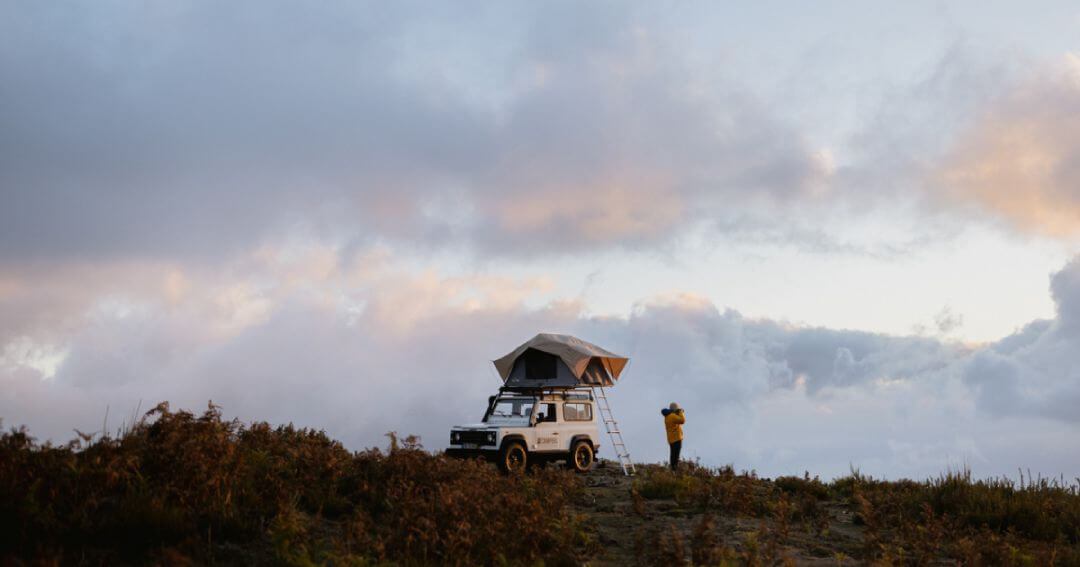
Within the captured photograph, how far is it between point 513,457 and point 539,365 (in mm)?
3393

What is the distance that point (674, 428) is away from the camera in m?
21.7

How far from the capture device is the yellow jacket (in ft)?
70.9

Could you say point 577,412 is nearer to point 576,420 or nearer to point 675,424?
point 576,420

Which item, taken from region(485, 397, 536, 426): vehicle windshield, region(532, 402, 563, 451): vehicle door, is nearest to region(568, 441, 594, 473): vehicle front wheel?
region(532, 402, 563, 451): vehicle door

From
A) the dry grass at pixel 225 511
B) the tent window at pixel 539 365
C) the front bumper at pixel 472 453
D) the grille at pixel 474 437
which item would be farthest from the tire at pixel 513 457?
the dry grass at pixel 225 511

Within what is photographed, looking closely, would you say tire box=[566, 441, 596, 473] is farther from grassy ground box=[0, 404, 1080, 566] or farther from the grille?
grassy ground box=[0, 404, 1080, 566]

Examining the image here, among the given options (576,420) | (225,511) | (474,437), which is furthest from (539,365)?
(225,511)

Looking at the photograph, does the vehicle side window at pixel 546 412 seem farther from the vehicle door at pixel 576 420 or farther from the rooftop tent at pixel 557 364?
the rooftop tent at pixel 557 364

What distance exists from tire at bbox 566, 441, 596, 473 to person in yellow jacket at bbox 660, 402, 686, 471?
211 centimetres

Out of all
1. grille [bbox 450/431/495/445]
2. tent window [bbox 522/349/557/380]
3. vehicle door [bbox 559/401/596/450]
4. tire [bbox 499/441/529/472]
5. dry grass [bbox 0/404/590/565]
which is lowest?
dry grass [bbox 0/404/590/565]

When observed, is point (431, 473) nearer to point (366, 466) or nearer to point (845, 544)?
point (366, 466)

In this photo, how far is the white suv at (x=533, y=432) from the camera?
1952 cm

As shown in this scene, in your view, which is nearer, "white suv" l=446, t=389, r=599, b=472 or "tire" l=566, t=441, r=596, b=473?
"white suv" l=446, t=389, r=599, b=472

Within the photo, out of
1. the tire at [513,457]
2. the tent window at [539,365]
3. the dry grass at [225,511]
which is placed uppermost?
the tent window at [539,365]
